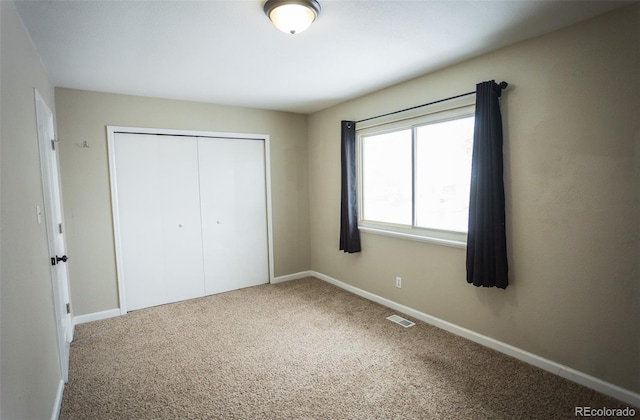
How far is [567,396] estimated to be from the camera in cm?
211

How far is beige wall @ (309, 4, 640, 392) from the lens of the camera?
1997mm

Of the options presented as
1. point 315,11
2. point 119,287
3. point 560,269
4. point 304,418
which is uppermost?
point 315,11

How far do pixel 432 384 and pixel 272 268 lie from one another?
277 cm

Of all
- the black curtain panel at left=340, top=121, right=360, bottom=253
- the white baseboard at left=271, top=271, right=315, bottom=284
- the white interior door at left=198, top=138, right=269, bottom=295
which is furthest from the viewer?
the white baseboard at left=271, top=271, right=315, bottom=284

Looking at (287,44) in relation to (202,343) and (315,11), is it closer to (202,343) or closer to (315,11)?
(315,11)

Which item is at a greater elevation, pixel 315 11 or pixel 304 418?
pixel 315 11

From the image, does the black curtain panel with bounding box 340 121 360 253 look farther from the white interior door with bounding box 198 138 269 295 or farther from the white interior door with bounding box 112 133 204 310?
the white interior door with bounding box 112 133 204 310

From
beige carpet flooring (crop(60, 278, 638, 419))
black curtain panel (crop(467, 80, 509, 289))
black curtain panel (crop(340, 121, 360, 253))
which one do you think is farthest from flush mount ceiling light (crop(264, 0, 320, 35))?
beige carpet flooring (crop(60, 278, 638, 419))

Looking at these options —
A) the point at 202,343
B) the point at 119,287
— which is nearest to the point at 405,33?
the point at 202,343

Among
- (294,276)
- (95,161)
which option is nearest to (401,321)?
(294,276)

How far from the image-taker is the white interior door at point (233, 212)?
4.15 metres

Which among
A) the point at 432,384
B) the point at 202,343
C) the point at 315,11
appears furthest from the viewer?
the point at 202,343

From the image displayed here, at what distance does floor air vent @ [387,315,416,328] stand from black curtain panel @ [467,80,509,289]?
86cm

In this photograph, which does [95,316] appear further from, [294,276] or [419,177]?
[419,177]
